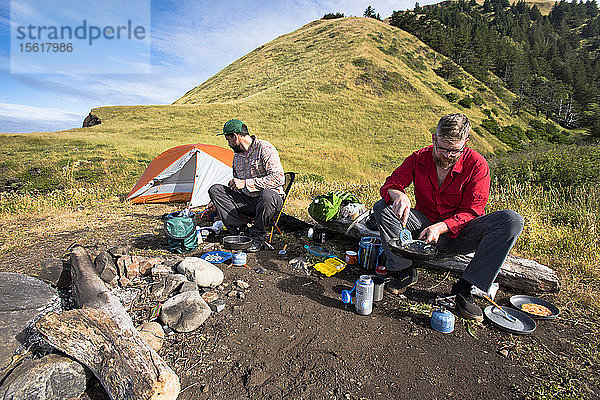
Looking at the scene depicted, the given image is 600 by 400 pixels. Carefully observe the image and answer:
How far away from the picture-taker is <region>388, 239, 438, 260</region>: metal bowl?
9.96 feet

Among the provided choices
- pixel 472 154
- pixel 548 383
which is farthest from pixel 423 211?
pixel 548 383

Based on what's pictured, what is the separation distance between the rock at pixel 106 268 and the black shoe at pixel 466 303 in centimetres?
358

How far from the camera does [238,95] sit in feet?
146

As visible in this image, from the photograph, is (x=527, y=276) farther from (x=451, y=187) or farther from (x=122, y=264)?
(x=122, y=264)

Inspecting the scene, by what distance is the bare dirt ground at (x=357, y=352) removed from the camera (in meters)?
2.25

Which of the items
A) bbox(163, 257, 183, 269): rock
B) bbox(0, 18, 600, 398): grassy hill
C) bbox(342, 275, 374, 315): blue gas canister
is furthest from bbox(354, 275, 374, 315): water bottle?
bbox(163, 257, 183, 269): rock

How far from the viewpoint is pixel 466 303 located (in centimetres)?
306

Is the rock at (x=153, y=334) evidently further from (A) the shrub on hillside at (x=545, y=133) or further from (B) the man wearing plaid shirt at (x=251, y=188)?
(A) the shrub on hillside at (x=545, y=133)

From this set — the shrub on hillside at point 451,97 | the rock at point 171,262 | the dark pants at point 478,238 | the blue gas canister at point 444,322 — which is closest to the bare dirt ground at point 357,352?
the blue gas canister at point 444,322

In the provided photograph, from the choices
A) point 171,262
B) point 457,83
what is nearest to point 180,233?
point 171,262

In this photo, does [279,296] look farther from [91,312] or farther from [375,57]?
[375,57]

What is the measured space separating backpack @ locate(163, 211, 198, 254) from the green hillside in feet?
25.2

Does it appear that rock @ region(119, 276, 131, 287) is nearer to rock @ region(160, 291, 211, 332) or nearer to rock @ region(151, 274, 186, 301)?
rock @ region(151, 274, 186, 301)

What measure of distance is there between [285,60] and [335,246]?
5384 cm
